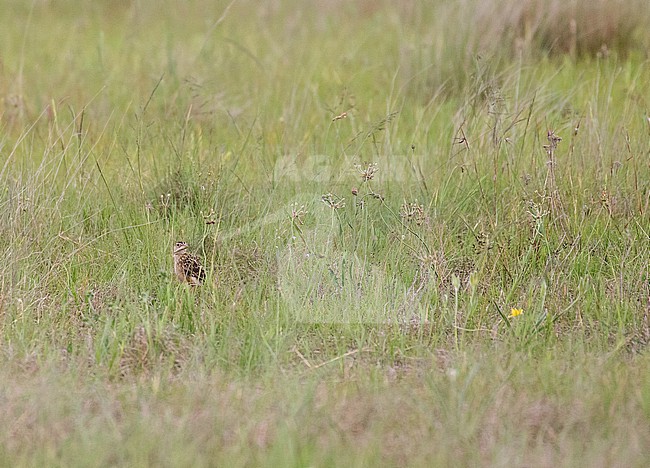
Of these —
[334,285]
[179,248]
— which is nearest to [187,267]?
[179,248]

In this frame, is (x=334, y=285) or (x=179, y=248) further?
(x=179, y=248)

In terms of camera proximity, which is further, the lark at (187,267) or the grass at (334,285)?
the lark at (187,267)

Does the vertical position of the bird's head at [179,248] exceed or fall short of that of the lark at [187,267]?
it exceeds it

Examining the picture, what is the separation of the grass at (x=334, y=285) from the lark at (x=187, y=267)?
52 mm

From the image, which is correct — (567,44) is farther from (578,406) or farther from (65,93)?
(578,406)

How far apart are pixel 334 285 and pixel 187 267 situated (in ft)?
1.83

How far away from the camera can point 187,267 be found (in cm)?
357

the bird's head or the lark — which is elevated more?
the bird's head

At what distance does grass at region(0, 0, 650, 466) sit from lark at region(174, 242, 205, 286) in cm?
5

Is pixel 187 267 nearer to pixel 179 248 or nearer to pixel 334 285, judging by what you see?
pixel 179 248

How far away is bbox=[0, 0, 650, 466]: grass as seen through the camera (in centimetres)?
262

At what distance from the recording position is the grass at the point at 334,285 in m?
2.62

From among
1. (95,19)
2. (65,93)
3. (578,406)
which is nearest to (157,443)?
(578,406)

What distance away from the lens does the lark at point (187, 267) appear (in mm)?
3531
